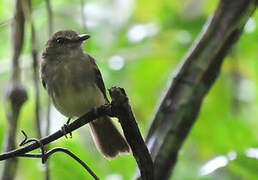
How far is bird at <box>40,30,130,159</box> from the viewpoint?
2990 mm

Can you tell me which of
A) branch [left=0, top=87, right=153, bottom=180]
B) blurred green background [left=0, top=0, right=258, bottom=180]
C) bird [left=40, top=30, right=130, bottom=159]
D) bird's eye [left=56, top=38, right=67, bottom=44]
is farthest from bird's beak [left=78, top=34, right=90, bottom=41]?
branch [left=0, top=87, right=153, bottom=180]

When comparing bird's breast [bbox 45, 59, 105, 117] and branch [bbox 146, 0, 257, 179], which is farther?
bird's breast [bbox 45, 59, 105, 117]

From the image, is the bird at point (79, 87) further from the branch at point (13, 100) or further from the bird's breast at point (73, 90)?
the branch at point (13, 100)

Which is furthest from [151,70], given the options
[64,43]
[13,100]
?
[13,100]

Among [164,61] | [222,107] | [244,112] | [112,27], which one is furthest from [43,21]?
[244,112]

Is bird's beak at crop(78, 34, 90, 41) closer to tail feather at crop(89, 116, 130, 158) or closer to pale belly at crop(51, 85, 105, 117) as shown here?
pale belly at crop(51, 85, 105, 117)

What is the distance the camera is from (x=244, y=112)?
14.4ft

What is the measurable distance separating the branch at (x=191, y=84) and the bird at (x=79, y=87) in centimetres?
45

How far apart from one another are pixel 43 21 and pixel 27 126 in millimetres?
795

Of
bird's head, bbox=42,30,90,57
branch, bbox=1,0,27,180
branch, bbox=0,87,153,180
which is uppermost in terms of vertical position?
bird's head, bbox=42,30,90,57

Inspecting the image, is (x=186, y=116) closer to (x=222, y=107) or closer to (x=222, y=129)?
(x=222, y=129)

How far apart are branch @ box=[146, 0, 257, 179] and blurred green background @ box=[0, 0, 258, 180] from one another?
328mm

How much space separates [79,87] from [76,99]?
0.07 meters

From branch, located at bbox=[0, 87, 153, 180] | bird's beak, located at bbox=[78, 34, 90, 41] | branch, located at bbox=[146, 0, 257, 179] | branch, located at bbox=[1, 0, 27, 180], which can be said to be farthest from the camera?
bird's beak, located at bbox=[78, 34, 90, 41]
